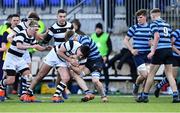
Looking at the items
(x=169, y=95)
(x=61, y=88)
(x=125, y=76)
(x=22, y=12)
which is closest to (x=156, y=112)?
(x=61, y=88)

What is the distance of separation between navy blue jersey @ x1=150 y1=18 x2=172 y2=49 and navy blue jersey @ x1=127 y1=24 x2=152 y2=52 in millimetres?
1329

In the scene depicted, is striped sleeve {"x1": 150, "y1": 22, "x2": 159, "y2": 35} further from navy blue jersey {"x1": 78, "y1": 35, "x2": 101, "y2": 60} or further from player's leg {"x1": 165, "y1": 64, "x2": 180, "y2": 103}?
navy blue jersey {"x1": 78, "y1": 35, "x2": 101, "y2": 60}

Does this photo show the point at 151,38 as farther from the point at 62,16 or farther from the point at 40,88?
the point at 40,88

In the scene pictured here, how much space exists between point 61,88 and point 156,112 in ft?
14.0

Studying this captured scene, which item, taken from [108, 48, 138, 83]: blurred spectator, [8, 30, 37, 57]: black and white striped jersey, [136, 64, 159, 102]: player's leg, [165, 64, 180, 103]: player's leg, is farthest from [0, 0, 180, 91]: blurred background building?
[8, 30, 37, 57]: black and white striped jersey

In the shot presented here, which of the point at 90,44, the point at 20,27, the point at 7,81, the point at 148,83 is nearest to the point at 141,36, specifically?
the point at 148,83

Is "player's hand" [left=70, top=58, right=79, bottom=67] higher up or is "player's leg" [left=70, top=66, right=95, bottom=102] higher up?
"player's hand" [left=70, top=58, right=79, bottom=67]

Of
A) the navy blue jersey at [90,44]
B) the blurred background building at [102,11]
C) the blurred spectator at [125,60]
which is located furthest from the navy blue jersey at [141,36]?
the blurred background building at [102,11]

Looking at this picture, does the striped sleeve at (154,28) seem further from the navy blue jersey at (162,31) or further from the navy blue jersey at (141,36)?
the navy blue jersey at (141,36)

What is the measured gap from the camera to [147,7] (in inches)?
1032

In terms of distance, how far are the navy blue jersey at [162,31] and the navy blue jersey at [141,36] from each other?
4.36ft

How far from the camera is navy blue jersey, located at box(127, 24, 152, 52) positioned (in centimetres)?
2081

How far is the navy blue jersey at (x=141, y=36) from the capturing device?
2081 cm

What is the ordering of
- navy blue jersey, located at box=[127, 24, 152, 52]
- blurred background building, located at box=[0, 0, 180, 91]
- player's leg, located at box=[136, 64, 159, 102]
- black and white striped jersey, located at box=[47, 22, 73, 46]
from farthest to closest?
blurred background building, located at box=[0, 0, 180, 91] → navy blue jersey, located at box=[127, 24, 152, 52] → black and white striped jersey, located at box=[47, 22, 73, 46] → player's leg, located at box=[136, 64, 159, 102]
